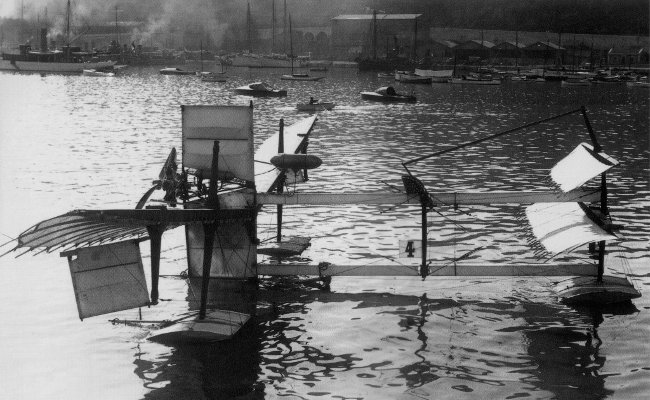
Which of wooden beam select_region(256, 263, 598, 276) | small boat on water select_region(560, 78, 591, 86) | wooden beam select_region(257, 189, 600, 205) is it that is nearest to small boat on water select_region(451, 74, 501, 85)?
small boat on water select_region(560, 78, 591, 86)

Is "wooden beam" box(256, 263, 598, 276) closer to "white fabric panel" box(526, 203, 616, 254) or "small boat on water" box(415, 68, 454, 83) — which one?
"white fabric panel" box(526, 203, 616, 254)

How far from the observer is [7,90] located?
5955 inches

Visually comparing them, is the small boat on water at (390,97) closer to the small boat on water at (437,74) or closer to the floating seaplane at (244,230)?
the small boat on water at (437,74)

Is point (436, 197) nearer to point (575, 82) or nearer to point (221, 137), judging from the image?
point (221, 137)

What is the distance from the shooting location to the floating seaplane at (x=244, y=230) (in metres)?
25.2

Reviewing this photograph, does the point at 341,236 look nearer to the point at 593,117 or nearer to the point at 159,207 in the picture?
the point at 159,207

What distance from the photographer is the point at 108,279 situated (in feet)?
83.5

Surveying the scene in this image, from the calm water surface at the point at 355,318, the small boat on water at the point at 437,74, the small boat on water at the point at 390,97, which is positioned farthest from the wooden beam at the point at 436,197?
the small boat on water at the point at 437,74

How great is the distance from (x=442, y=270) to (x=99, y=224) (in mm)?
11346

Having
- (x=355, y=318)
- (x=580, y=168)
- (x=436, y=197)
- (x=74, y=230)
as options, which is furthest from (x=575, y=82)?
(x=74, y=230)

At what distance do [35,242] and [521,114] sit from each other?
9082cm

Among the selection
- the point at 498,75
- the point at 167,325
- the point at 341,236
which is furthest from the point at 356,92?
the point at 167,325

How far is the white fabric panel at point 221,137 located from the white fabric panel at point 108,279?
4.41m

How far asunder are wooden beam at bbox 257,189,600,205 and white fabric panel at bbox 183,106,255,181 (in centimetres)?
137
